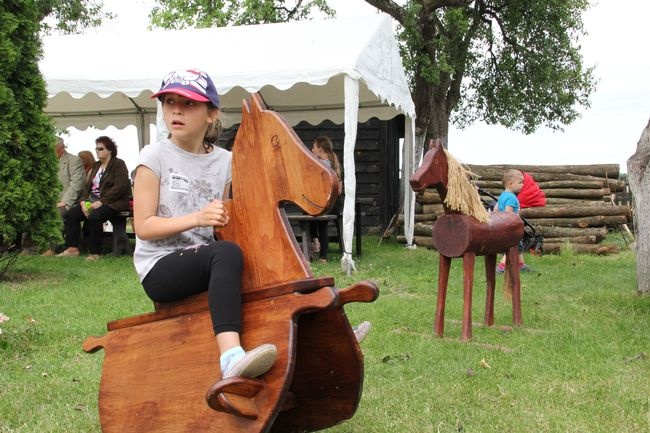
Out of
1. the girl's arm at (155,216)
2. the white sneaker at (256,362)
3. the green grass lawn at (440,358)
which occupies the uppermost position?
the girl's arm at (155,216)

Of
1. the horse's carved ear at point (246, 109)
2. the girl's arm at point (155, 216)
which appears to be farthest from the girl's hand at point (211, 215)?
the horse's carved ear at point (246, 109)

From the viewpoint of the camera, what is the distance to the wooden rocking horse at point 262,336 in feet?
8.76

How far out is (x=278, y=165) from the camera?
9.48 ft

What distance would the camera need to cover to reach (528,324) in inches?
249

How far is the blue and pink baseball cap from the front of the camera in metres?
2.99

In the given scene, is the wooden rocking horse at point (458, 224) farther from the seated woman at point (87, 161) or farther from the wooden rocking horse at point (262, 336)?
the seated woman at point (87, 161)

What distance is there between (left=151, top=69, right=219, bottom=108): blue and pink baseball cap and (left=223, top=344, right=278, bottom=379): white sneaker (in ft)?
3.41

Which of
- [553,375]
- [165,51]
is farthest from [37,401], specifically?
[165,51]

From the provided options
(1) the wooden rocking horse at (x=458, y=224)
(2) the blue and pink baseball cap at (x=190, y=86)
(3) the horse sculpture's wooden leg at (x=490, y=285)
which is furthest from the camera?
(3) the horse sculpture's wooden leg at (x=490, y=285)

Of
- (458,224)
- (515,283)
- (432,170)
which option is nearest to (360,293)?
(432,170)

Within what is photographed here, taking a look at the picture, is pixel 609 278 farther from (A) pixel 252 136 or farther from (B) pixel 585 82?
(B) pixel 585 82

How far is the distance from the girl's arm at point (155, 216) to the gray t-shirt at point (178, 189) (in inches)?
1.5

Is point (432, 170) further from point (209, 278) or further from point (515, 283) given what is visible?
point (209, 278)

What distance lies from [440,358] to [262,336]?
2.51 meters
